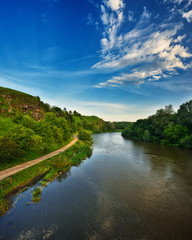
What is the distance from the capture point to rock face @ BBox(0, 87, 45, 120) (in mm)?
49891

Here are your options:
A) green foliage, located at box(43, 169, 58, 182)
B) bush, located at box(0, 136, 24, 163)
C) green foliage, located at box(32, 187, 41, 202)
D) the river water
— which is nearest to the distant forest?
the river water

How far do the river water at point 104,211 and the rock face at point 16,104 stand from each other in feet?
150

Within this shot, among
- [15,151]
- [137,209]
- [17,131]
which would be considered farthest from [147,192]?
[17,131]

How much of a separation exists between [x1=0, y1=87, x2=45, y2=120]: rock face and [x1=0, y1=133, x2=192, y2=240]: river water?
4586 cm

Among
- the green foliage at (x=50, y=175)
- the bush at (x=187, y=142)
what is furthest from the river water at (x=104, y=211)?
the bush at (x=187, y=142)

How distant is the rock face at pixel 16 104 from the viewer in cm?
4989

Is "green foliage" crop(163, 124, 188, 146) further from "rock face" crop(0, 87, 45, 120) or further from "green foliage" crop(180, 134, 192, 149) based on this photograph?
"rock face" crop(0, 87, 45, 120)

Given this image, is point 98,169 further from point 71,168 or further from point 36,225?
point 36,225

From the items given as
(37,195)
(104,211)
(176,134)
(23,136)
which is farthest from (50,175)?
(176,134)

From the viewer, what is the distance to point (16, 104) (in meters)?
54.8

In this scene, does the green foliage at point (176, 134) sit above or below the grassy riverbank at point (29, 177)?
above

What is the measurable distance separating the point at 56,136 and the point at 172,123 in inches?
2112

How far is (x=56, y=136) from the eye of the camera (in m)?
33.5

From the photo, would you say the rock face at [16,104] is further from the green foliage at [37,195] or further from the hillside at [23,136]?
the green foliage at [37,195]
